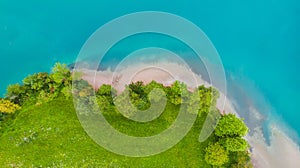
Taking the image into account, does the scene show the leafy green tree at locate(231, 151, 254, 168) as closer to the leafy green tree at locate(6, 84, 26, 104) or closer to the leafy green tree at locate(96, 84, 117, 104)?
the leafy green tree at locate(96, 84, 117, 104)

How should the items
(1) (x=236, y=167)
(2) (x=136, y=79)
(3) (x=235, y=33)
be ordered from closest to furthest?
(1) (x=236, y=167)
(2) (x=136, y=79)
(3) (x=235, y=33)

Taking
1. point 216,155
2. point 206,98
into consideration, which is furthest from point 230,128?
point 206,98

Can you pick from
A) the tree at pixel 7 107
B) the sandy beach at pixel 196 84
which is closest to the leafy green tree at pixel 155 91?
the sandy beach at pixel 196 84

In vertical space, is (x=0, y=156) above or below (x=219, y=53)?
below

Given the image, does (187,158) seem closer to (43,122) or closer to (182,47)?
(182,47)

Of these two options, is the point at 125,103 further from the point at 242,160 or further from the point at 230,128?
the point at 242,160

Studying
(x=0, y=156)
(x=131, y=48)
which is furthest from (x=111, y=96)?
(x=0, y=156)
